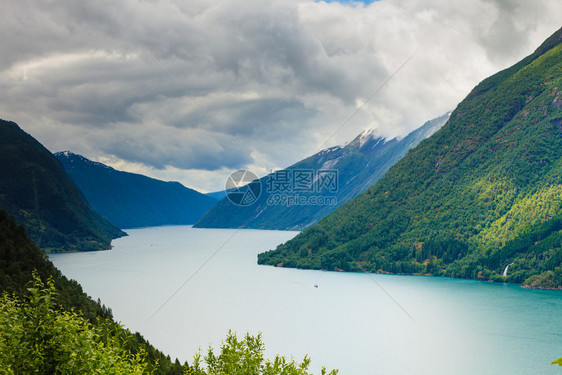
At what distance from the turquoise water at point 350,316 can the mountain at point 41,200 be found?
173 ft

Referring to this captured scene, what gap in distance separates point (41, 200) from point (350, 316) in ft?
445

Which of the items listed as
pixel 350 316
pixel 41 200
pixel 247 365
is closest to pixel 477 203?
pixel 350 316

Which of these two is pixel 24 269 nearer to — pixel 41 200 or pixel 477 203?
pixel 477 203

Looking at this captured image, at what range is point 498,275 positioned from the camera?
86.0 meters

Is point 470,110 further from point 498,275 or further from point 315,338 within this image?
point 315,338

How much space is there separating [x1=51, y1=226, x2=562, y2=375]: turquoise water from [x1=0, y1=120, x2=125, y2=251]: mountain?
5286 centimetres

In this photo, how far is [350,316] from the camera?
208 feet

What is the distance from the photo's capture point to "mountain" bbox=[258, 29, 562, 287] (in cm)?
9000

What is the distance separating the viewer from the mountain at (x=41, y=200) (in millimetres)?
147125

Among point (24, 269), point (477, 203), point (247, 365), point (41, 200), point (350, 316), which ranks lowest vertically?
point (350, 316)

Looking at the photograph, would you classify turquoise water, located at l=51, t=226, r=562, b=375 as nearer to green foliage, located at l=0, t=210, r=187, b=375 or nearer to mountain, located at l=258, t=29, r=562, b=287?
mountain, located at l=258, t=29, r=562, b=287

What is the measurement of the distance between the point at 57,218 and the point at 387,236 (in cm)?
11524

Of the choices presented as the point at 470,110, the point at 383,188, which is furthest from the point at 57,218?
the point at 470,110


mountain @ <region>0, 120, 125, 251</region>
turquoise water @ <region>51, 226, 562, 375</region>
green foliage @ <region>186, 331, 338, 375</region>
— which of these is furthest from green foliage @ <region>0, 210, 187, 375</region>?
mountain @ <region>0, 120, 125, 251</region>
